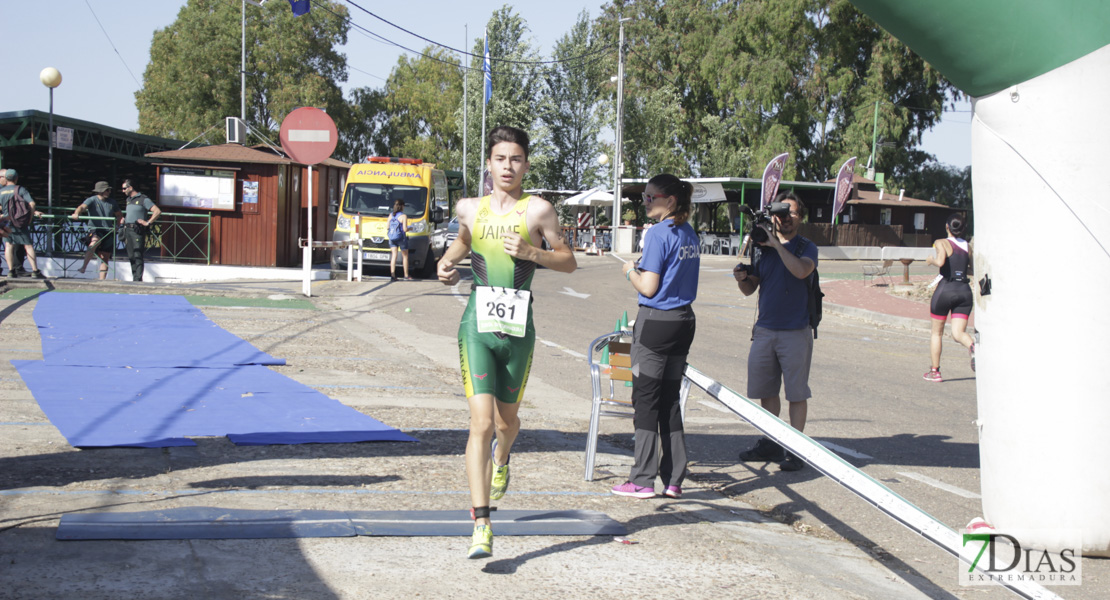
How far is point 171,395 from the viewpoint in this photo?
756 centimetres

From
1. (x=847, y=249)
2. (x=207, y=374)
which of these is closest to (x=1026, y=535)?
(x=207, y=374)

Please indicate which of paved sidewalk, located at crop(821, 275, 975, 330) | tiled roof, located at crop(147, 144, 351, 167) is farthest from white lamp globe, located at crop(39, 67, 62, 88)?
paved sidewalk, located at crop(821, 275, 975, 330)

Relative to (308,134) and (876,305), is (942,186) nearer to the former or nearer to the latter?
(876,305)

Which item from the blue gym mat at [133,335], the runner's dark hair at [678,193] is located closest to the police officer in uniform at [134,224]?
the blue gym mat at [133,335]

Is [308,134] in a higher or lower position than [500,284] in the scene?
higher

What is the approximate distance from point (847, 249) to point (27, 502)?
46143 mm

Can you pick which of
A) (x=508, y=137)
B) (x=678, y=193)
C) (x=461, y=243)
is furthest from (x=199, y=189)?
(x=508, y=137)

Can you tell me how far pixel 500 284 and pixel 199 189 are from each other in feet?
→ 64.1

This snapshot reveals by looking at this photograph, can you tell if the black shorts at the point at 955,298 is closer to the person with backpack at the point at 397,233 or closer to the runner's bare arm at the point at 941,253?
the runner's bare arm at the point at 941,253

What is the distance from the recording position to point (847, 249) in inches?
1859

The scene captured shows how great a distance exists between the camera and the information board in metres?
21.9

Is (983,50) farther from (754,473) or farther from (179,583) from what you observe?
(179,583)

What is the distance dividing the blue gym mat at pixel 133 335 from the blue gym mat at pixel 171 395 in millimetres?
11

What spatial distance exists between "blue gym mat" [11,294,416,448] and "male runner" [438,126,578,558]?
2.15 meters
